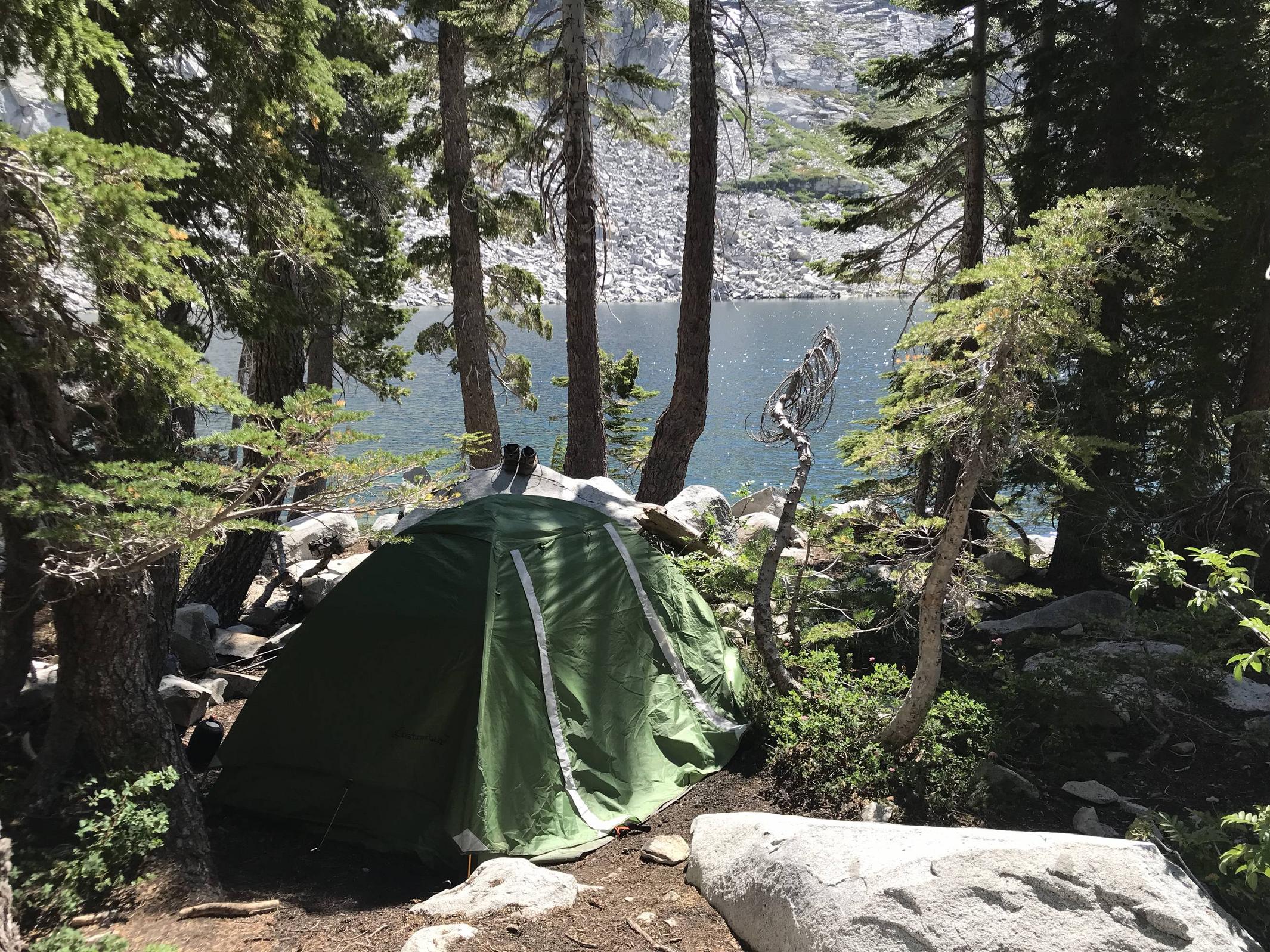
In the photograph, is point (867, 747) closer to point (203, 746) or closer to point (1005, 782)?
point (1005, 782)

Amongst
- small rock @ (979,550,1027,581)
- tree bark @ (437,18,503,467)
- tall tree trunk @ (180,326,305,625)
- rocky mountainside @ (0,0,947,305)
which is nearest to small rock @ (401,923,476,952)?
tall tree trunk @ (180,326,305,625)

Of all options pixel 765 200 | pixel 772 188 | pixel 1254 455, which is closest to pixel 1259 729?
pixel 1254 455

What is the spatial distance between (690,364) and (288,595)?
5.12m

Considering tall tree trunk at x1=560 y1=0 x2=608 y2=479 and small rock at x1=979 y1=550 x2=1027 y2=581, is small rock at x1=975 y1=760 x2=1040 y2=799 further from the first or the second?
tall tree trunk at x1=560 y1=0 x2=608 y2=479

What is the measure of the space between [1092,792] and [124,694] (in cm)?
604

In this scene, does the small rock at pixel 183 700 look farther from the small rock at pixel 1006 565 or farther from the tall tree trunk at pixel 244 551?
the small rock at pixel 1006 565

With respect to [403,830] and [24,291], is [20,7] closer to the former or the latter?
[24,291]

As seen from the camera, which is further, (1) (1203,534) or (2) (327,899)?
(1) (1203,534)

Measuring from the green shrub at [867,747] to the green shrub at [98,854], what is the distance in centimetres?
380

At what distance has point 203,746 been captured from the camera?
20.5ft

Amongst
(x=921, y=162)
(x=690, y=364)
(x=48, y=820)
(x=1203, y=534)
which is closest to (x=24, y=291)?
(x=48, y=820)

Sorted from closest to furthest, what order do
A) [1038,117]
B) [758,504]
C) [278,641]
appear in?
[278,641], [1038,117], [758,504]

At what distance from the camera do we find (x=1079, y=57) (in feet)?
31.0

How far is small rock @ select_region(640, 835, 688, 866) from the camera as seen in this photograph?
5062 millimetres
